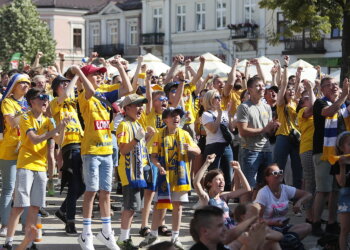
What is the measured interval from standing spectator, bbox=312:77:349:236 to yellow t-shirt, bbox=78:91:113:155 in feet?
8.75

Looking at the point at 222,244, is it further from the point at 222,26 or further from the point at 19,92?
the point at 222,26

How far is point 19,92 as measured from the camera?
9133 mm

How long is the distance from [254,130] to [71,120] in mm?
2382

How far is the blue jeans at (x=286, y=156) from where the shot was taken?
36.0 ft

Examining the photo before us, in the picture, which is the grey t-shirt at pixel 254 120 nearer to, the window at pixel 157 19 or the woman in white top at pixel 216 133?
the woman in white top at pixel 216 133

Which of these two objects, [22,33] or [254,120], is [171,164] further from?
[22,33]

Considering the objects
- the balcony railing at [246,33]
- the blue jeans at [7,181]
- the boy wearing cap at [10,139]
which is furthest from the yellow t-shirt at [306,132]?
the balcony railing at [246,33]

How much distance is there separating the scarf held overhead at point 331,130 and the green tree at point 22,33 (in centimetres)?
4575

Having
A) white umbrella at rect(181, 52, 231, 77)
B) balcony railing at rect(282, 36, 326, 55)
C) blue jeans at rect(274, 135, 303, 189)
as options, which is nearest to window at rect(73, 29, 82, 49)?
balcony railing at rect(282, 36, 326, 55)

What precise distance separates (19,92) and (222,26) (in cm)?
4068

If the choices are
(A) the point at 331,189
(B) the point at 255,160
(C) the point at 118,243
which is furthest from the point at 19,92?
(A) the point at 331,189

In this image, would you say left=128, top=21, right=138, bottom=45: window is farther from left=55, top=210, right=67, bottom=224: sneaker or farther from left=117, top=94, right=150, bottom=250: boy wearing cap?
left=117, top=94, right=150, bottom=250: boy wearing cap

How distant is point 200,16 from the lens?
51.2m

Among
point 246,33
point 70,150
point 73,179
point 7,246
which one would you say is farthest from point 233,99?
point 246,33
